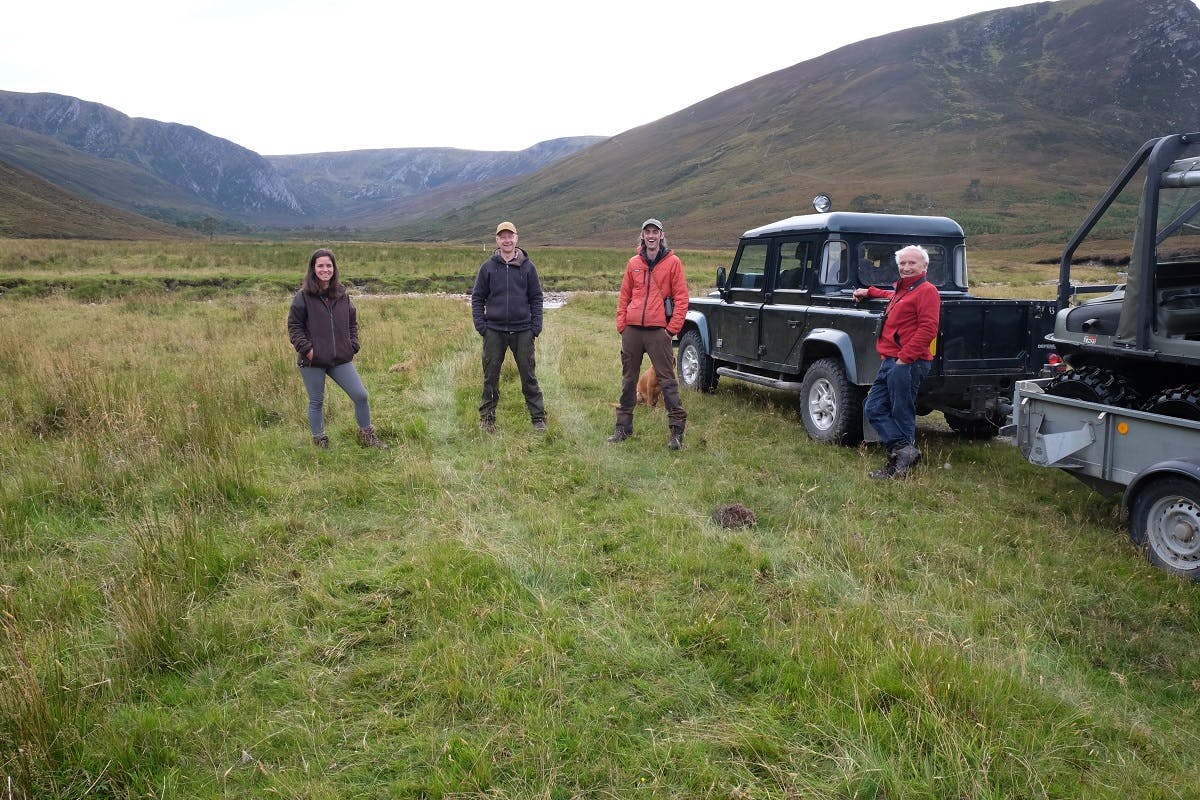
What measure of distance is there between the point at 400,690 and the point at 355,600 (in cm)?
90

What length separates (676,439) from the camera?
6.83m

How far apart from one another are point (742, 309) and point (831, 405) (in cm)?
197

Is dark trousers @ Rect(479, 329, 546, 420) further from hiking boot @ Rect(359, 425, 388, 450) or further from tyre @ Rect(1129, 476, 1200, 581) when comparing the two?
tyre @ Rect(1129, 476, 1200, 581)

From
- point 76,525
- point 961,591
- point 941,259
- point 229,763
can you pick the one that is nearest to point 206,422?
point 76,525

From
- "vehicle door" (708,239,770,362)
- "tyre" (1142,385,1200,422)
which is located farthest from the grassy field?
"vehicle door" (708,239,770,362)

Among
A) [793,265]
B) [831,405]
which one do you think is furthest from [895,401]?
[793,265]

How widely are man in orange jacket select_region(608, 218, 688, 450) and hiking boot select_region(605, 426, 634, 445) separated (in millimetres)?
21

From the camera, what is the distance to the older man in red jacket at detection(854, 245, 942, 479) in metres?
5.69

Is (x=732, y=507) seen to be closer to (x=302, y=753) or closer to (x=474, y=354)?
(x=302, y=753)

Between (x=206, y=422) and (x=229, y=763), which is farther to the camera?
(x=206, y=422)

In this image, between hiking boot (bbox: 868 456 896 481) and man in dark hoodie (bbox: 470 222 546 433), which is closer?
hiking boot (bbox: 868 456 896 481)

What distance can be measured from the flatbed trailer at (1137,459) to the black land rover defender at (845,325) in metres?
1.16

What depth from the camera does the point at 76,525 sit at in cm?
474

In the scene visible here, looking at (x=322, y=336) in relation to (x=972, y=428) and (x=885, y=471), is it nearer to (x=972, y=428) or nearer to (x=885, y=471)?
(x=885, y=471)
